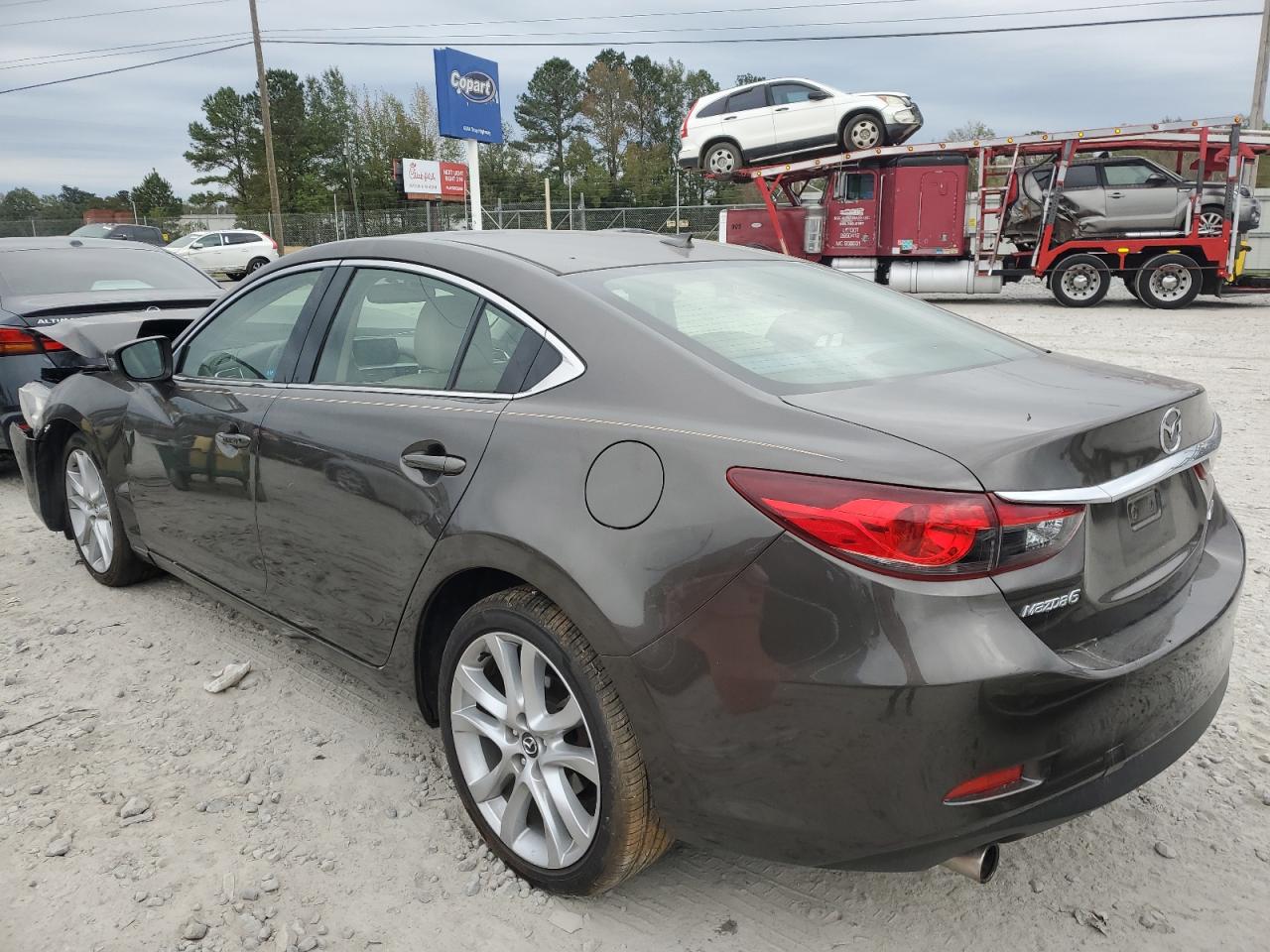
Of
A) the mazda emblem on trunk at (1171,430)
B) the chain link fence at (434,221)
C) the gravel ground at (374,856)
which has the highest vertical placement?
the chain link fence at (434,221)

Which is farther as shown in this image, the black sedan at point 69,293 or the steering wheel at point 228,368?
the black sedan at point 69,293

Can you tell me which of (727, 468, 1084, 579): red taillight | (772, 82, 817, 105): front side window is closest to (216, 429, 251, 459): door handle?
(727, 468, 1084, 579): red taillight

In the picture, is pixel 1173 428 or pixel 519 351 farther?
pixel 519 351

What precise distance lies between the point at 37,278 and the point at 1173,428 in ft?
22.3

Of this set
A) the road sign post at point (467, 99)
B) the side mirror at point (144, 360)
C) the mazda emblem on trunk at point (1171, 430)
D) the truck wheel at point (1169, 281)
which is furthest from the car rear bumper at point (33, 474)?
the road sign post at point (467, 99)

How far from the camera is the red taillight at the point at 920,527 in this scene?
1692mm

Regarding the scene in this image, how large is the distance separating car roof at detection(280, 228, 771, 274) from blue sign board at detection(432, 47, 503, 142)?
2167 cm

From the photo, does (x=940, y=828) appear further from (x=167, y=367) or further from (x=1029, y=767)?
(x=167, y=367)

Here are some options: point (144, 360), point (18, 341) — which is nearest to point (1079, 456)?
point (144, 360)

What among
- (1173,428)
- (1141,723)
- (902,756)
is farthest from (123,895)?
(1173,428)

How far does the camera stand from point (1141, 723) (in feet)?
6.28

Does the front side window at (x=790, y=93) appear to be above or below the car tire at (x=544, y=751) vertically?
above

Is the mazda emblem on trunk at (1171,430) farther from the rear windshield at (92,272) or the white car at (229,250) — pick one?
the white car at (229,250)

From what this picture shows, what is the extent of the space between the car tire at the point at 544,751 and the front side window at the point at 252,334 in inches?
52.4
